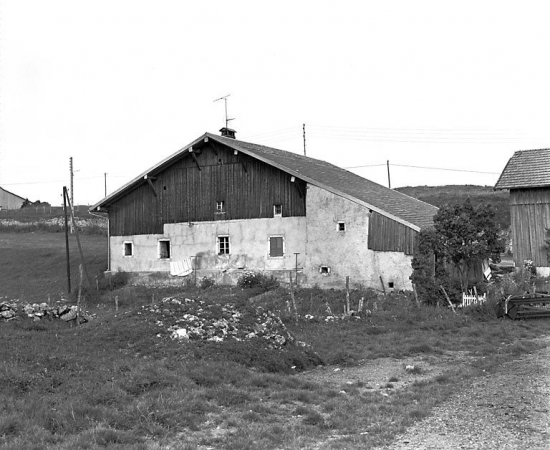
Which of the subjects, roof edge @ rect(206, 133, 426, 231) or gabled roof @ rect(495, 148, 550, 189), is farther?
gabled roof @ rect(495, 148, 550, 189)

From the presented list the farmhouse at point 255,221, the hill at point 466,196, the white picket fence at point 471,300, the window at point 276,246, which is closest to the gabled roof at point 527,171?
the farmhouse at point 255,221

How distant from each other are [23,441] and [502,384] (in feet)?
28.1

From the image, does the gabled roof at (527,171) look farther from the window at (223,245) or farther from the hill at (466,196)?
the hill at (466,196)

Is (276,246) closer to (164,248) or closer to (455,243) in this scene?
(164,248)

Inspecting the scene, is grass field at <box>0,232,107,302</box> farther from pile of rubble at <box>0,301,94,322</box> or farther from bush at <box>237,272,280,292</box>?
pile of rubble at <box>0,301,94,322</box>

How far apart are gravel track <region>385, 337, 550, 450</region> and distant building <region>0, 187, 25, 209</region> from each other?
269ft

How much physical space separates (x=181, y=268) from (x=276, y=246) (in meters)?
5.70

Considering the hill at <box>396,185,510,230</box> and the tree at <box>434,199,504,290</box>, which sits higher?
the hill at <box>396,185,510,230</box>

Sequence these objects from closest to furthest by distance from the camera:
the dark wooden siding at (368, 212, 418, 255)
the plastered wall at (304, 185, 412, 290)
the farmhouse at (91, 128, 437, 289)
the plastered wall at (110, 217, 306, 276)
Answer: the dark wooden siding at (368, 212, 418, 255)
the plastered wall at (304, 185, 412, 290)
the farmhouse at (91, 128, 437, 289)
the plastered wall at (110, 217, 306, 276)

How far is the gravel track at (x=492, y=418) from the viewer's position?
775 cm

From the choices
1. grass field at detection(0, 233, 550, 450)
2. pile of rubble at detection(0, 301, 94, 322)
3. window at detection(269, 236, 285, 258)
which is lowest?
grass field at detection(0, 233, 550, 450)

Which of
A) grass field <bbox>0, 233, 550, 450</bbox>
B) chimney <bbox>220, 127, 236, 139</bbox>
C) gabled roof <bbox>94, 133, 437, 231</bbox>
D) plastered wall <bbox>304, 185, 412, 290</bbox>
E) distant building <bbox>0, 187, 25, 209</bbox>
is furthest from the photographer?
distant building <bbox>0, 187, 25, 209</bbox>

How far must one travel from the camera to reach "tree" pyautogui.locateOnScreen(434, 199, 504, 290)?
71.3 ft

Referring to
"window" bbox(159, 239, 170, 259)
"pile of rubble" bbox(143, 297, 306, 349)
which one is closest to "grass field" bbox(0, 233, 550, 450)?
"pile of rubble" bbox(143, 297, 306, 349)
